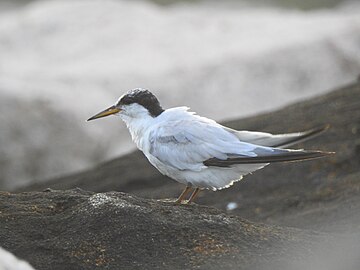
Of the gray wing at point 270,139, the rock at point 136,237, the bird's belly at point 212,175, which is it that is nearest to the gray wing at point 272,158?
the bird's belly at point 212,175

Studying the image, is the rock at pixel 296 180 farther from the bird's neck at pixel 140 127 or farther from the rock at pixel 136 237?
the bird's neck at pixel 140 127

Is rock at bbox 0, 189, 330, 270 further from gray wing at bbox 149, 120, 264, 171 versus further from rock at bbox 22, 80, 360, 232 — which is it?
rock at bbox 22, 80, 360, 232

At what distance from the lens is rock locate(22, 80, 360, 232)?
952 centimetres

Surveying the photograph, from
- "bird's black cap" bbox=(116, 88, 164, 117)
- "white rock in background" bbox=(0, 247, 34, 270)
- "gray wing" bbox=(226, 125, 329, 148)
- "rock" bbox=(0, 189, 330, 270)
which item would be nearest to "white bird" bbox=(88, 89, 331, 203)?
"gray wing" bbox=(226, 125, 329, 148)

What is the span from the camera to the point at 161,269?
255 inches

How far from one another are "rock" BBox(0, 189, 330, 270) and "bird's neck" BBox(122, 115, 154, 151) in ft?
2.62

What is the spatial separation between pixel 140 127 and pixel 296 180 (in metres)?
3.55

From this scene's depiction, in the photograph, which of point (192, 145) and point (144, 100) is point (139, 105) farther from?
point (192, 145)

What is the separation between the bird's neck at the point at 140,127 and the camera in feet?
26.2

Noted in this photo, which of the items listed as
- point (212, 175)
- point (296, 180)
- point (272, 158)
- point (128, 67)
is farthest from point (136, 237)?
point (128, 67)

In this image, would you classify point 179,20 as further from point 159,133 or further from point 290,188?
point 159,133

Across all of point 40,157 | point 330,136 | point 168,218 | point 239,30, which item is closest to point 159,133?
point 168,218

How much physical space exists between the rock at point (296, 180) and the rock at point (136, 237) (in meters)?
1.41

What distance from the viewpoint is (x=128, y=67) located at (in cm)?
1817
